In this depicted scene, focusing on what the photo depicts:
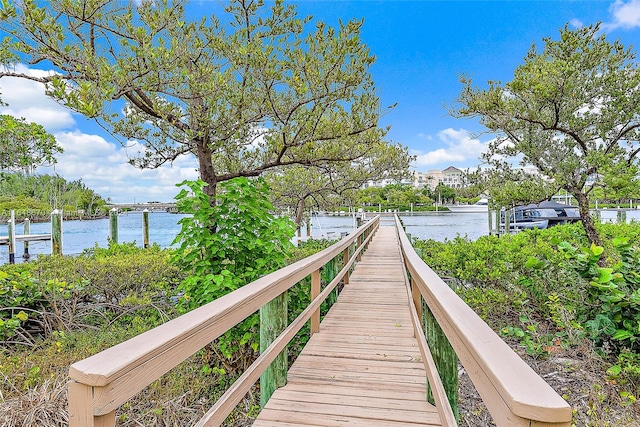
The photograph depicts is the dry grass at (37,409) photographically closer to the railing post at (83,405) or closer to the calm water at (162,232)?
the railing post at (83,405)

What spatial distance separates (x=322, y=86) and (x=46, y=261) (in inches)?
235

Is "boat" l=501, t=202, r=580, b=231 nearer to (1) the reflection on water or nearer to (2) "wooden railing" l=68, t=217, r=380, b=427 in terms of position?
(1) the reflection on water

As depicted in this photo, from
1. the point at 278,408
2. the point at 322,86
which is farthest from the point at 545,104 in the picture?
the point at 278,408

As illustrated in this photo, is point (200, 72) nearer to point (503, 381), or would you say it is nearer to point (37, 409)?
point (37, 409)

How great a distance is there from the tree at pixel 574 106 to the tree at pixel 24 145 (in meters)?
8.18

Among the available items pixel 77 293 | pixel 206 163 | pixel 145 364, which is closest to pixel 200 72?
pixel 206 163

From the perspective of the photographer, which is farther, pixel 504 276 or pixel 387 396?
pixel 504 276

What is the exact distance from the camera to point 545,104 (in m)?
7.75

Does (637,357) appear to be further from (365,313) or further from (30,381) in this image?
(30,381)

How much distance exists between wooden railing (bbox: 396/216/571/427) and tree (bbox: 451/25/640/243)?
7.33 metres

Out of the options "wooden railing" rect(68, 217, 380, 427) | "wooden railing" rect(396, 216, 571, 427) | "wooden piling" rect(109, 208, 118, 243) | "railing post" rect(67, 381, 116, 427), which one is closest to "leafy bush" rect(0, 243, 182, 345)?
"wooden railing" rect(68, 217, 380, 427)

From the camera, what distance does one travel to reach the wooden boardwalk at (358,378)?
225 centimetres

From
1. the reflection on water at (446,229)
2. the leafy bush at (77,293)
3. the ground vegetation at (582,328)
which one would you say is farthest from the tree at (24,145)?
the reflection on water at (446,229)

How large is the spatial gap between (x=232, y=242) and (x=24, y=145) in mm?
5201
